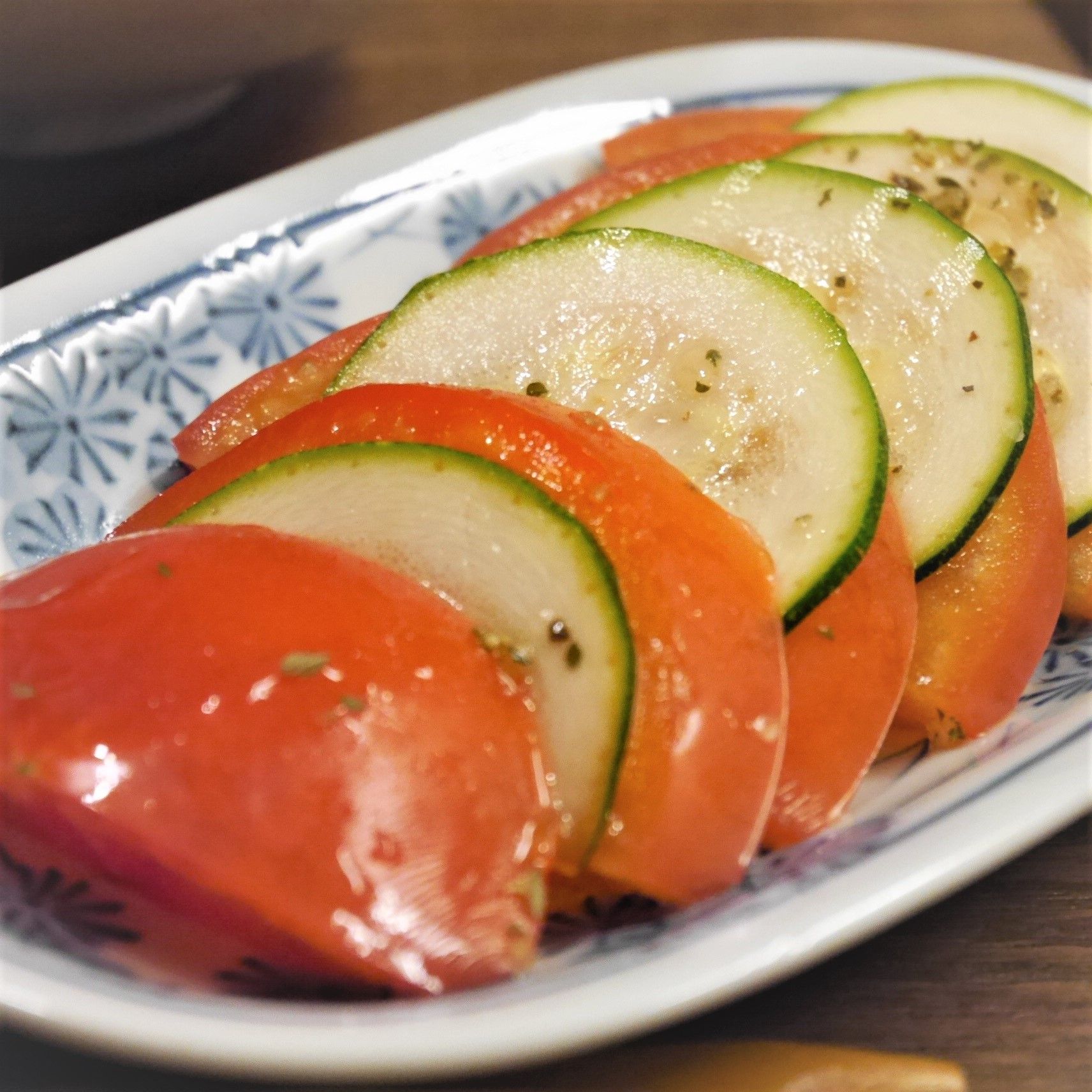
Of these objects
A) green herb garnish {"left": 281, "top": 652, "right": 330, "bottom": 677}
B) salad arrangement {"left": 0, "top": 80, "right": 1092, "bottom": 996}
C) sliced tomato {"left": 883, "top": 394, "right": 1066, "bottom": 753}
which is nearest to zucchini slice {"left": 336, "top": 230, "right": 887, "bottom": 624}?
salad arrangement {"left": 0, "top": 80, "right": 1092, "bottom": 996}

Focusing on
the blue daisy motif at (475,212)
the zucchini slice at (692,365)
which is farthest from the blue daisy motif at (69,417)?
the blue daisy motif at (475,212)

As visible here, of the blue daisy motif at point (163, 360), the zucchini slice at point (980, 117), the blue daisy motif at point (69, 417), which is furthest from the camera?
the zucchini slice at point (980, 117)

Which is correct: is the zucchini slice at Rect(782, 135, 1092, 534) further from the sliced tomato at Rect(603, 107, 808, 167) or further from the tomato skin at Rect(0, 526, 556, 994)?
the tomato skin at Rect(0, 526, 556, 994)

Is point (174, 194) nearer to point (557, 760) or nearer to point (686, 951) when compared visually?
point (557, 760)

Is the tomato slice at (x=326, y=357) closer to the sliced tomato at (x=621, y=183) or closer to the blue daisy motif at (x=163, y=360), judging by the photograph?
the sliced tomato at (x=621, y=183)

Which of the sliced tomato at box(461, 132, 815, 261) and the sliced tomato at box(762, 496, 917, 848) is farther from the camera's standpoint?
the sliced tomato at box(461, 132, 815, 261)

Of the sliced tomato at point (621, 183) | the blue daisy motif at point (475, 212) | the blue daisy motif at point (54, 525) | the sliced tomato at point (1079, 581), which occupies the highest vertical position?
the blue daisy motif at point (475, 212)
